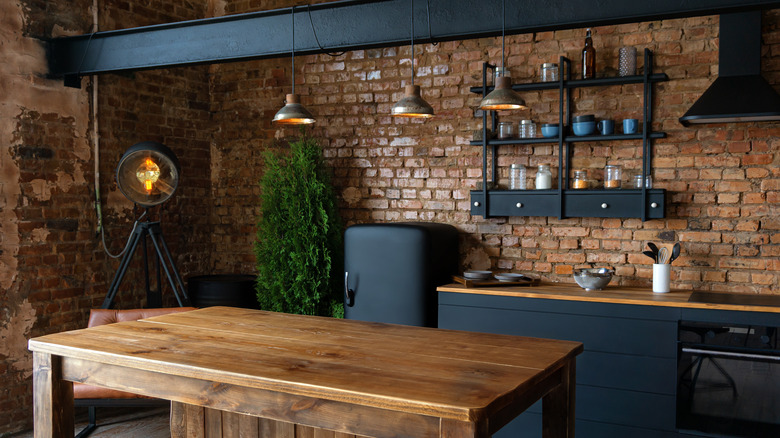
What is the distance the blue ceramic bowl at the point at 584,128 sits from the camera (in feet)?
14.5

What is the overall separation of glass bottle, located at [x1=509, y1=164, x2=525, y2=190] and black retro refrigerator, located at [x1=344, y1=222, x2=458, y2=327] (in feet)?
1.93

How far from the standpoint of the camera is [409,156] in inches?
204

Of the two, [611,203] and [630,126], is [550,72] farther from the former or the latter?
[611,203]

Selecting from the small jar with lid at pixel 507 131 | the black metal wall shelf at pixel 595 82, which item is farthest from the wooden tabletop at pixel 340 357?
the black metal wall shelf at pixel 595 82

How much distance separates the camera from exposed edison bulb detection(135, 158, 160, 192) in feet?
15.0

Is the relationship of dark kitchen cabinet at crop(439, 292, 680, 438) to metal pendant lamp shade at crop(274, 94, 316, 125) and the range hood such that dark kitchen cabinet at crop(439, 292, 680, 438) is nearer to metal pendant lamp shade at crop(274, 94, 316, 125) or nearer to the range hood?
the range hood

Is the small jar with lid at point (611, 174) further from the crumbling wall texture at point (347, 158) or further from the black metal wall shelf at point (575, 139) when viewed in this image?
the black metal wall shelf at point (575, 139)

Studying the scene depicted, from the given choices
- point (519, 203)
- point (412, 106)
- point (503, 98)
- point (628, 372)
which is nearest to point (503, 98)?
point (503, 98)

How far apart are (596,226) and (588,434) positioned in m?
1.41

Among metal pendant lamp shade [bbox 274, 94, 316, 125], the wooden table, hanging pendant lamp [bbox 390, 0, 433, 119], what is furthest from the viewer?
metal pendant lamp shade [bbox 274, 94, 316, 125]

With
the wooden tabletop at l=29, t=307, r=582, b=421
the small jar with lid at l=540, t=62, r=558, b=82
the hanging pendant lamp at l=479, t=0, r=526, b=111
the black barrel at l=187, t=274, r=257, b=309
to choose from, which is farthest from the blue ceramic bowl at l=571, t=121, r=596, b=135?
the black barrel at l=187, t=274, r=257, b=309

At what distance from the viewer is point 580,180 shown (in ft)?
14.7

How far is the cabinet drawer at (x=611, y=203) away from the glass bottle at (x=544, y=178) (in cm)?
16

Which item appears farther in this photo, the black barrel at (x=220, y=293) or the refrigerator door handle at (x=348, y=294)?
the black barrel at (x=220, y=293)
